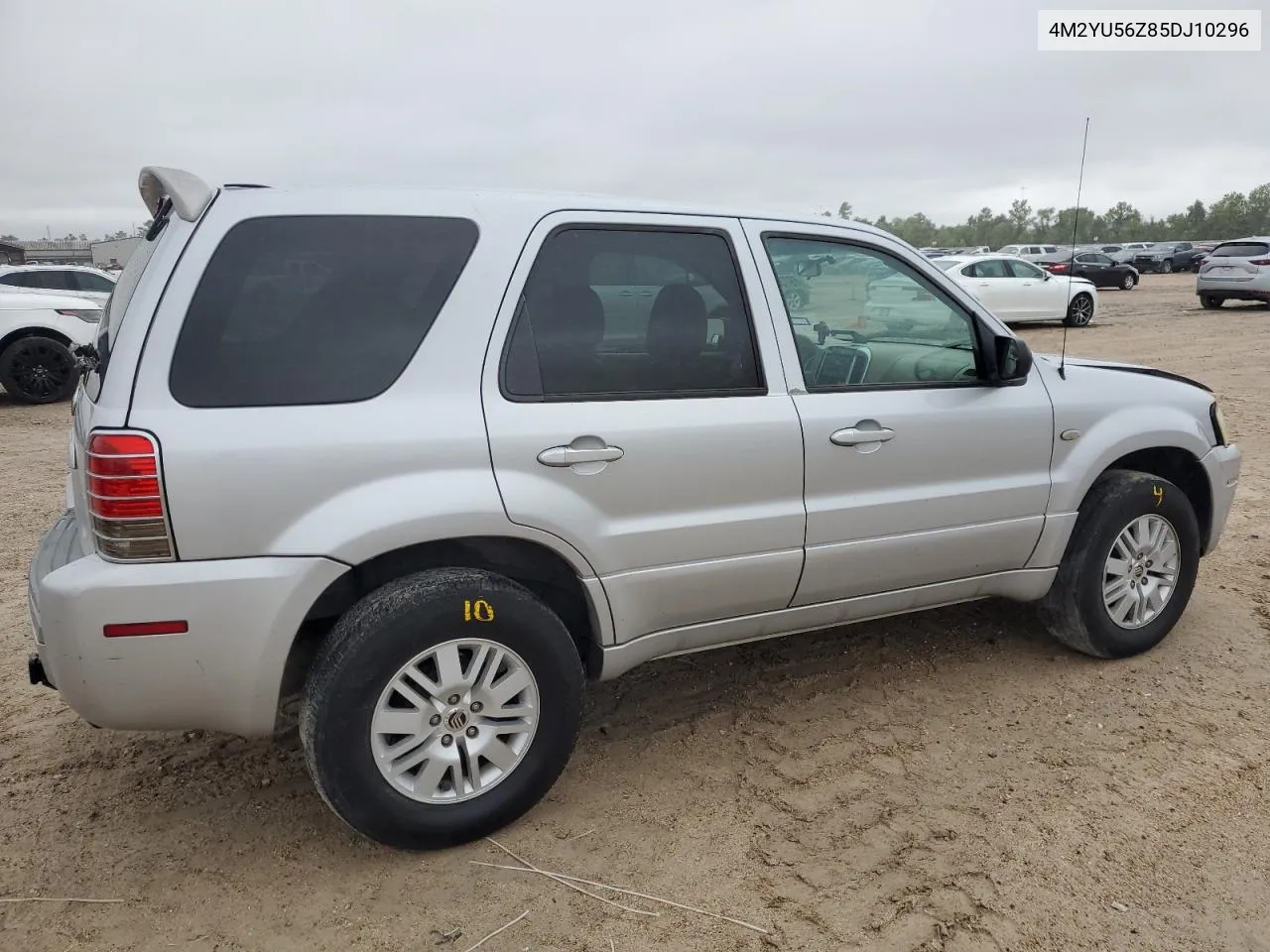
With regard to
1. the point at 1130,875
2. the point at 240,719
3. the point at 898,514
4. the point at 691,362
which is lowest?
the point at 1130,875

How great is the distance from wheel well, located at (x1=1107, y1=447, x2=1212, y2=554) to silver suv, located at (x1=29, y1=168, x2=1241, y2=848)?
0.72 m

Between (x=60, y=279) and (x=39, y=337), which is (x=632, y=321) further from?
(x=60, y=279)

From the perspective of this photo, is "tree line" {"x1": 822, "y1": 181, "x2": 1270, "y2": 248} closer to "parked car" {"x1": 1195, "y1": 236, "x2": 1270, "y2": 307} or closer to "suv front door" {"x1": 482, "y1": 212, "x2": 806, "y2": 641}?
"parked car" {"x1": 1195, "y1": 236, "x2": 1270, "y2": 307}

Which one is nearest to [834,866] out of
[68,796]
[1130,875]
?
[1130,875]

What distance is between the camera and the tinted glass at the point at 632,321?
111 inches

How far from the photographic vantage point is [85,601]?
2.36 meters

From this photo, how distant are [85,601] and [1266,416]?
9.91m

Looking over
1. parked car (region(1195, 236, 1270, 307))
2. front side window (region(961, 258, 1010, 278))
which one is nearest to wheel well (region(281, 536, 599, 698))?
front side window (region(961, 258, 1010, 278))

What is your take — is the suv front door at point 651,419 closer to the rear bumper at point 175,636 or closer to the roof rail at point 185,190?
the rear bumper at point 175,636

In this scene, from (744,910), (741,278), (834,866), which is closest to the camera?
(744,910)

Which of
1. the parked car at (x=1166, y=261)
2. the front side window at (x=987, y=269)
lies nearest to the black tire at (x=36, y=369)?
the front side window at (x=987, y=269)

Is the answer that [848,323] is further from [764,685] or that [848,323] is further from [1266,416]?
[1266,416]

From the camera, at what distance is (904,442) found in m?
3.31

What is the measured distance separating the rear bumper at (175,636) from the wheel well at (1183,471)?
3326 millimetres
